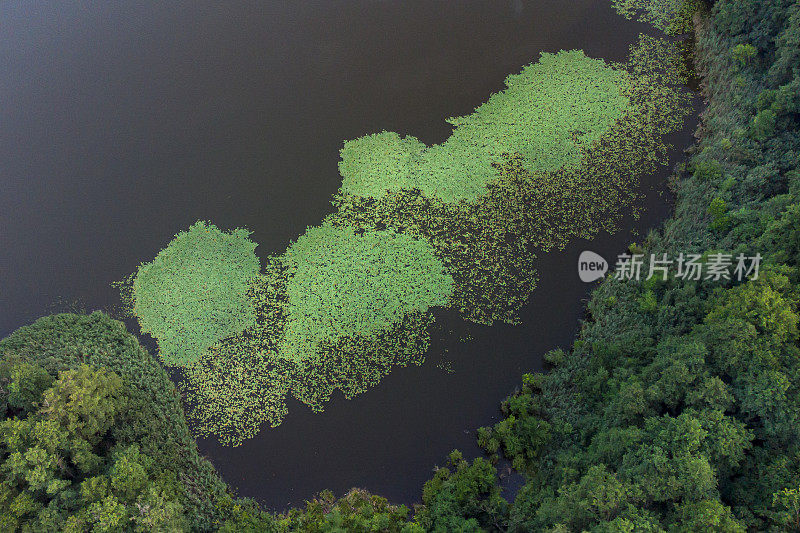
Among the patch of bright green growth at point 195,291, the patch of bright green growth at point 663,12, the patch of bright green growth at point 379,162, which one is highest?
the patch of bright green growth at point 663,12

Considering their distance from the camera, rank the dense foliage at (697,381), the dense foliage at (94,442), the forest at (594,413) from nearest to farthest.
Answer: the dense foliage at (697,381) < the forest at (594,413) < the dense foliage at (94,442)

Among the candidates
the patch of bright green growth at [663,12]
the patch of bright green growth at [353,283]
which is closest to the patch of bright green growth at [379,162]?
the patch of bright green growth at [353,283]

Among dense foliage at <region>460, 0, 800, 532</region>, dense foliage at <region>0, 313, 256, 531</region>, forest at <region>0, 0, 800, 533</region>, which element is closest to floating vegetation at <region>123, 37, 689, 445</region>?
forest at <region>0, 0, 800, 533</region>

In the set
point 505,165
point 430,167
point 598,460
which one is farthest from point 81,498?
point 505,165

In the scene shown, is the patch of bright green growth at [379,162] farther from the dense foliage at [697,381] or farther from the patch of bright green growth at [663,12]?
the patch of bright green growth at [663,12]

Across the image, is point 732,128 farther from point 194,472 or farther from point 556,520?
point 194,472

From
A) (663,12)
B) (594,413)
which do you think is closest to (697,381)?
(594,413)

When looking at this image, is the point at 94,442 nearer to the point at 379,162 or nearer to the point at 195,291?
the point at 195,291
